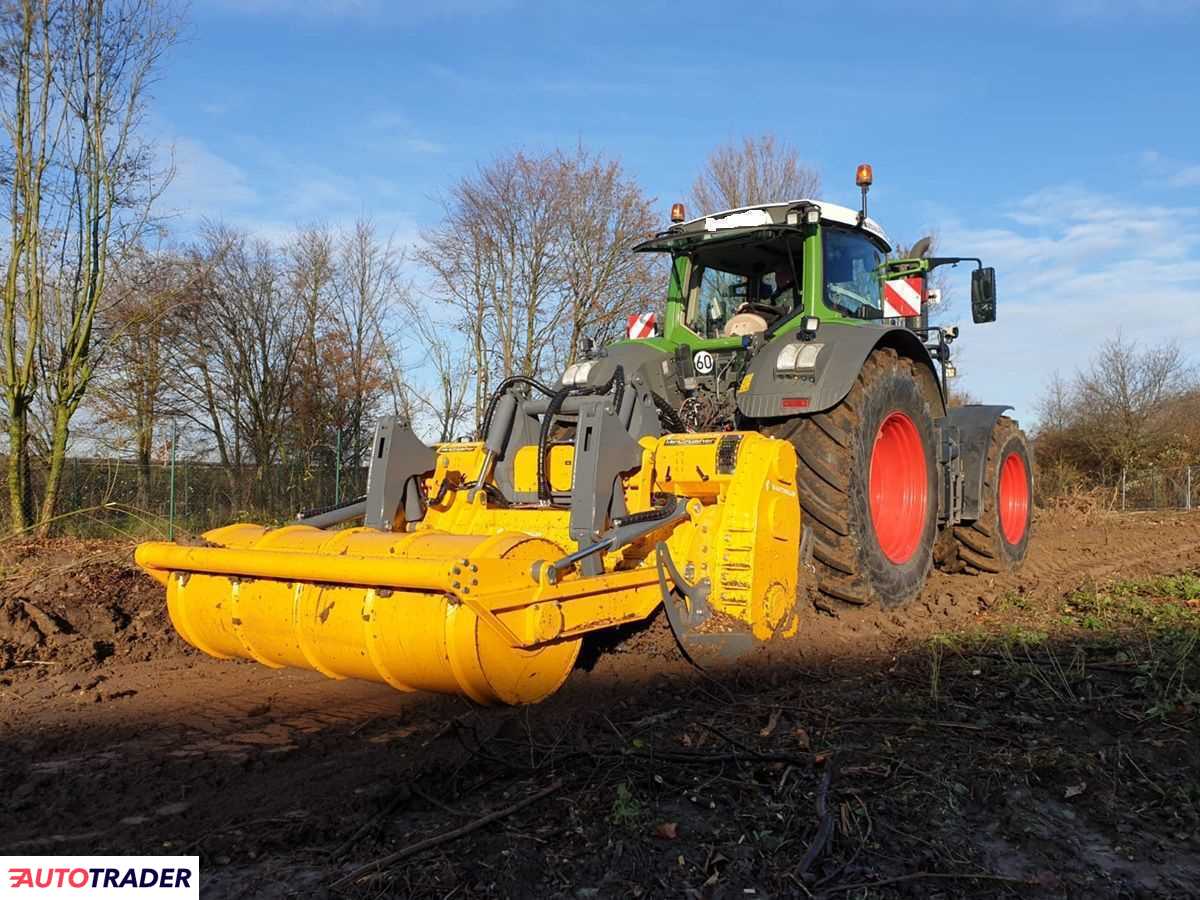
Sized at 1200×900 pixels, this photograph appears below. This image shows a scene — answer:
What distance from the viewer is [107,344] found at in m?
11.0

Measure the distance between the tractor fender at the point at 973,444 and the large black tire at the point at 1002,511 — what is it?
128 mm

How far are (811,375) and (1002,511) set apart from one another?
4.20 m

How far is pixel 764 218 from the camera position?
607 cm

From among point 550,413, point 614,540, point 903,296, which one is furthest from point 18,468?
point 903,296

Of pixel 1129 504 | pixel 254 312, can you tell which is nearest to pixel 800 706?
pixel 254 312

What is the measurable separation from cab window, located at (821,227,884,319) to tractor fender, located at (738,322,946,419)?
2.28 ft

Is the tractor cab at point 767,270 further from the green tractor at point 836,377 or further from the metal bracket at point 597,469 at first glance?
the metal bracket at point 597,469

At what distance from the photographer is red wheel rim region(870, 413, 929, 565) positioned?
241 inches

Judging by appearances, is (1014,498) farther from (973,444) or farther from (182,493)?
(182,493)

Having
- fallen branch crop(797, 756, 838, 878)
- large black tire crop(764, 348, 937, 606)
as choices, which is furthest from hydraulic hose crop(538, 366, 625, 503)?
fallen branch crop(797, 756, 838, 878)

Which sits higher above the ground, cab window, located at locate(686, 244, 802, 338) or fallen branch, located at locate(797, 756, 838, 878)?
cab window, located at locate(686, 244, 802, 338)

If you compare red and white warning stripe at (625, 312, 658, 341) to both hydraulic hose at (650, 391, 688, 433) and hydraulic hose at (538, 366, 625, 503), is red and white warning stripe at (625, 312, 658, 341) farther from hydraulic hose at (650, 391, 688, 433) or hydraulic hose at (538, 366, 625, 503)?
hydraulic hose at (538, 366, 625, 503)

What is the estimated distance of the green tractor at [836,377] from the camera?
521 cm

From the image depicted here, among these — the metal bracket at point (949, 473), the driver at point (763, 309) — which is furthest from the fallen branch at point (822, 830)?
the metal bracket at point (949, 473)
